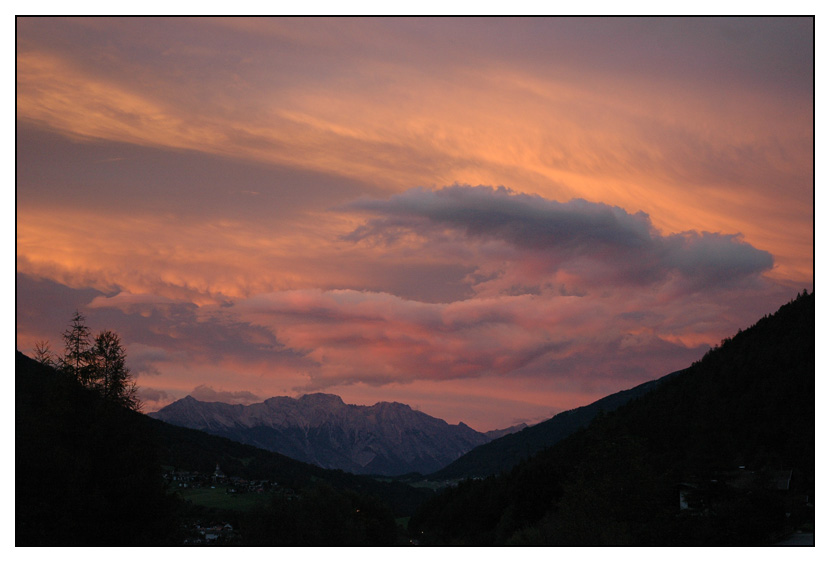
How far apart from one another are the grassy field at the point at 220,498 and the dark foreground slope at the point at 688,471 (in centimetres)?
3184

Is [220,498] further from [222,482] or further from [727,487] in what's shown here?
[727,487]

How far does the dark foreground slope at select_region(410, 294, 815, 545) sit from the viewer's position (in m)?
50.5

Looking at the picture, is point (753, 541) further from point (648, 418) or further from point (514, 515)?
point (648, 418)

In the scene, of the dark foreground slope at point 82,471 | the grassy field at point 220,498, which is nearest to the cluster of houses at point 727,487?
the dark foreground slope at point 82,471

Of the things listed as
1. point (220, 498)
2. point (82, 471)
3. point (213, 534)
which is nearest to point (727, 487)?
point (213, 534)

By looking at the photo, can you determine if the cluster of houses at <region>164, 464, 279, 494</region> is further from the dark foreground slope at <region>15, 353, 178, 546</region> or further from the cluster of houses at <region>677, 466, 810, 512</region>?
the dark foreground slope at <region>15, 353, 178, 546</region>

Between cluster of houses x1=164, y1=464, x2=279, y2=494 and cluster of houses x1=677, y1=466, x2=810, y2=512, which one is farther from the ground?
cluster of houses x1=677, y1=466, x2=810, y2=512

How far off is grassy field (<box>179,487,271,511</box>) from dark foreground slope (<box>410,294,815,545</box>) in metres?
31.8

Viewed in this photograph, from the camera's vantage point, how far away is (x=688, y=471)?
83812 millimetres

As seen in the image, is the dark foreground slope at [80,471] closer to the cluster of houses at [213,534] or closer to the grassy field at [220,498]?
the cluster of houses at [213,534]

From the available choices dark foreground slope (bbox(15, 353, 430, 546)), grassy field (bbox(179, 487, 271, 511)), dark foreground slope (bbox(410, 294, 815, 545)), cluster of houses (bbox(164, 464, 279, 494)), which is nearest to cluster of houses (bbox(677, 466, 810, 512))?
dark foreground slope (bbox(410, 294, 815, 545))

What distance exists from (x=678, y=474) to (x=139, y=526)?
64000mm
